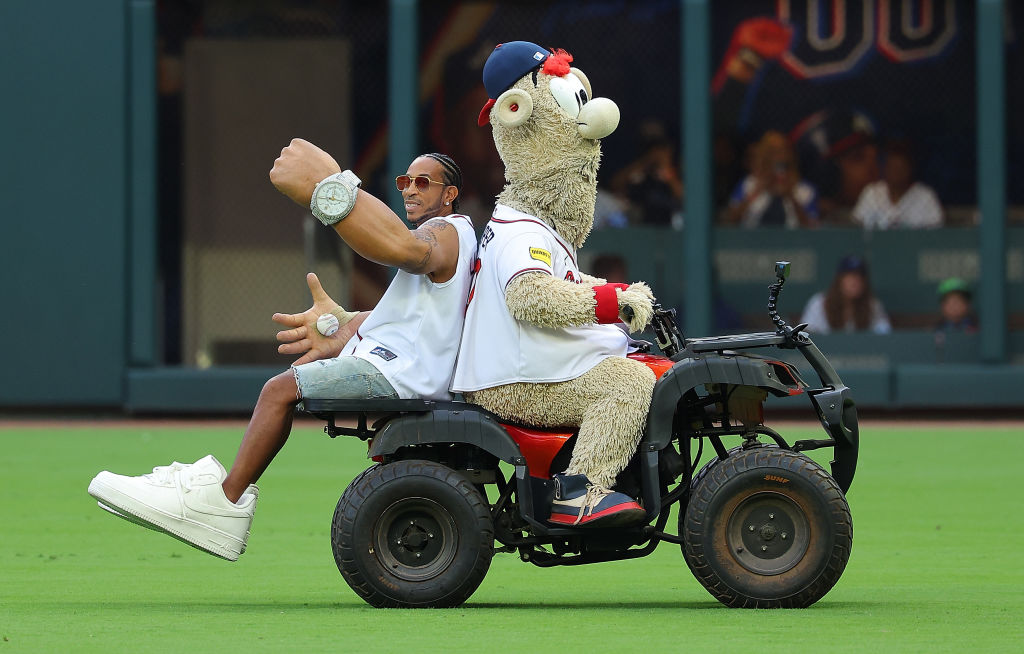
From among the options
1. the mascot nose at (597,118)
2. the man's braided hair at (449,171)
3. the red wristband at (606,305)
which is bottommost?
the red wristband at (606,305)

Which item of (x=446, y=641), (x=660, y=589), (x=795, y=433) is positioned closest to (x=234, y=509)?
(x=446, y=641)

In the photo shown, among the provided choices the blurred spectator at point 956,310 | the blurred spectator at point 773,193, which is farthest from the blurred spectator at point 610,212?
the blurred spectator at point 956,310

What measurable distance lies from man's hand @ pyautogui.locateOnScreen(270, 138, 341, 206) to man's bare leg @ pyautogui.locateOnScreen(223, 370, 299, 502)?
62 cm

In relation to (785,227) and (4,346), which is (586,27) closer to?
(785,227)

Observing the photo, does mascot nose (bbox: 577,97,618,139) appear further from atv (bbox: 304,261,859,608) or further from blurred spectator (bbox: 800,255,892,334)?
blurred spectator (bbox: 800,255,892,334)

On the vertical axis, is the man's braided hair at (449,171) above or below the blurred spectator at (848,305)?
above

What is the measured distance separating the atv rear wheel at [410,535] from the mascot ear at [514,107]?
125 cm

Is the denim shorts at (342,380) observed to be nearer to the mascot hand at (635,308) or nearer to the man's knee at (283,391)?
the man's knee at (283,391)

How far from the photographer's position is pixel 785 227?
49.5ft

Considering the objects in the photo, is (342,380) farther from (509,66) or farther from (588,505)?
(509,66)

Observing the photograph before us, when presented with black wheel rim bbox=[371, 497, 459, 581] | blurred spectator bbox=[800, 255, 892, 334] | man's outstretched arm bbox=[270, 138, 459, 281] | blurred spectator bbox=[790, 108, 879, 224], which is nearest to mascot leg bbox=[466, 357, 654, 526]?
black wheel rim bbox=[371, 497, 459, 581]

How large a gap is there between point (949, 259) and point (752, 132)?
2.37 metres

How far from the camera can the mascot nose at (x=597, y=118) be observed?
5.94 metres

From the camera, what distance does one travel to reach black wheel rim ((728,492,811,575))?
559cm
